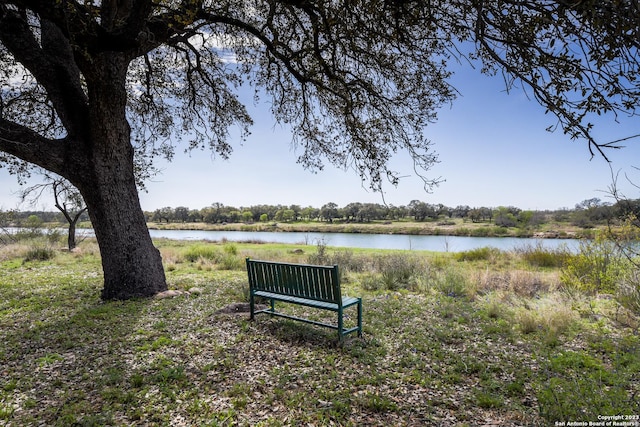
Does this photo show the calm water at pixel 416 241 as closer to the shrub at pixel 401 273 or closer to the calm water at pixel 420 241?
the calm water at pixel 420 241

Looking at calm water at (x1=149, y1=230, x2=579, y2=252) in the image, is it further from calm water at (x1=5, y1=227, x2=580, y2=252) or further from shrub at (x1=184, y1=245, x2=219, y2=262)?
shrub at (x1=184, y1=245, x2=219, y2=262)

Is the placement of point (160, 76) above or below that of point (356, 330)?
above

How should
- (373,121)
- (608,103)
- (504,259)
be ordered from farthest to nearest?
(504,259) → (373,121) → (608,103)

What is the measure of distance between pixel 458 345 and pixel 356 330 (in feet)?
4.28

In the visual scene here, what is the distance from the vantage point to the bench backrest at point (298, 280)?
4.63 meters

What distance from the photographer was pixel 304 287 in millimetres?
5016

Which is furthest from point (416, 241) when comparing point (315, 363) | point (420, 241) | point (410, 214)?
point (315, 363)

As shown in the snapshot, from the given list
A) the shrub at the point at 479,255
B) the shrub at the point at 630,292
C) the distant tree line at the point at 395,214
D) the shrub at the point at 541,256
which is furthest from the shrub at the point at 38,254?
the shrub at the point at 541,256

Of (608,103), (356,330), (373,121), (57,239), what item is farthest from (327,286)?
(57,239)

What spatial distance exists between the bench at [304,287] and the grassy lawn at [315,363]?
0.38 meters

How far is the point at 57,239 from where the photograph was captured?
64.6 feet

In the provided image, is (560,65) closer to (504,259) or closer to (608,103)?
(608,103)

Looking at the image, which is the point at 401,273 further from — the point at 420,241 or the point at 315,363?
the point at 420,241

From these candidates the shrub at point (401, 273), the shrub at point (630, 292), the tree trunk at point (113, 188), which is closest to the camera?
the shrub at point (630, 292)
